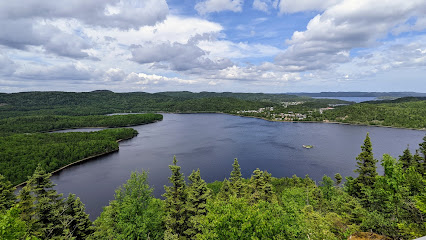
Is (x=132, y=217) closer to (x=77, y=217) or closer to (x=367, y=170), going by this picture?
(x=77, y=217)

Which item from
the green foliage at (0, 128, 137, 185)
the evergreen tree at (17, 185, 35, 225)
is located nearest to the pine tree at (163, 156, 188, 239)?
the evergreen tree at (17, 185, 35, 225)

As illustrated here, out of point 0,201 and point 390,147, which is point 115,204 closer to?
point 0,201

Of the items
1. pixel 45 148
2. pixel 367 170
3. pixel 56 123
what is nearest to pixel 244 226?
pixel 367 170

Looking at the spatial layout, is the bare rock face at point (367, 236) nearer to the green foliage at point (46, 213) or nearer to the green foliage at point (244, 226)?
the green foliage at point (244, 226)

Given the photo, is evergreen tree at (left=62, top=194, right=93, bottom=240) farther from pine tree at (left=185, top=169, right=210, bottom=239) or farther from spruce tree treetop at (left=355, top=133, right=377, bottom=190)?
spruce tree treetop at (left=355, top=133, right=377, bottom=190)

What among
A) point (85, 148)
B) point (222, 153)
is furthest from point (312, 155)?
point (85, 148)

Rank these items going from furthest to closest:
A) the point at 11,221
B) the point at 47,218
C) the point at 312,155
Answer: the point at 312,155 < the point at 47,218 < the point at 11,221
